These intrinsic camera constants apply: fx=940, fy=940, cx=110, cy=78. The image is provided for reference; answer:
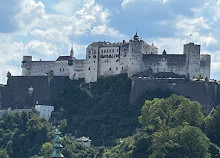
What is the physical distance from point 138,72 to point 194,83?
347 inches

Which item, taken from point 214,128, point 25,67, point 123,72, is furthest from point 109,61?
point 214,128

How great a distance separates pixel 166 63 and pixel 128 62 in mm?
5382

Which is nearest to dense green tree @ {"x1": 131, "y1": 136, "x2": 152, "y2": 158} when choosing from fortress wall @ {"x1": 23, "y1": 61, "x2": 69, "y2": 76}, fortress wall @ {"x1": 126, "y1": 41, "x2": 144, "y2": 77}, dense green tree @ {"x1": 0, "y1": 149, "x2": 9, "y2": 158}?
fortress wall @ {"x1": 126, "y1": 41, "x2": 144, "y2": 77}

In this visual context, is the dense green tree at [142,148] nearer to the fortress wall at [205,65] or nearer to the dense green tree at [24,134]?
the dense green tree at [24,134]

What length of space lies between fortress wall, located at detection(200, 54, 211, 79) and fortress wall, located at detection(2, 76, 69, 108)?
20.7 m

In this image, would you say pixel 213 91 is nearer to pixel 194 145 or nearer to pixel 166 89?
pixel 166 89

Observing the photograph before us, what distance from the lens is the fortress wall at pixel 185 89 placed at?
120 metres

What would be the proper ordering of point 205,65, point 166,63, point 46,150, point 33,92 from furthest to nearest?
point 33,92 → point 205,65 → point 166,63 → point 46,150

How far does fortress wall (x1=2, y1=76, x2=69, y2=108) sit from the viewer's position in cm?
13475

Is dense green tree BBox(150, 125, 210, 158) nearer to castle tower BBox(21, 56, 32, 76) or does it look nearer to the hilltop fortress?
the hilltop fortress

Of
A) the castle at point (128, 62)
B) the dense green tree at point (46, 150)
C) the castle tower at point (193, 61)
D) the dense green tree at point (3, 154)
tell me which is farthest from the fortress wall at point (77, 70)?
the dense green tree at point (3, 154)

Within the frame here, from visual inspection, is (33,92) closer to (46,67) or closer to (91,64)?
(46,67)

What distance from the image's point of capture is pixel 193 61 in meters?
124

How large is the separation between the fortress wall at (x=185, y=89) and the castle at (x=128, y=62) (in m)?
2.62
